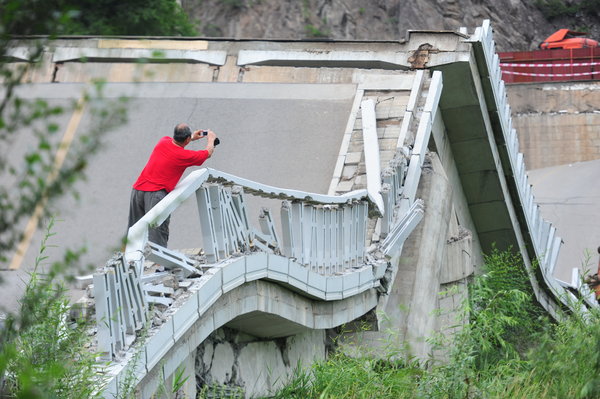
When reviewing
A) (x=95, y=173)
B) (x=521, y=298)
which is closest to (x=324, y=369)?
(x=521, y=298)

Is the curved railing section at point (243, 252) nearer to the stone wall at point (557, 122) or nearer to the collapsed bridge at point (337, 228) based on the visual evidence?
the collapsed bridge at point (337, 228)

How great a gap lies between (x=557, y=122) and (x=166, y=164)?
29687mm

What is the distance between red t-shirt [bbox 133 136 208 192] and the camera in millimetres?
9305

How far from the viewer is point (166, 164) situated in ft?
30.7

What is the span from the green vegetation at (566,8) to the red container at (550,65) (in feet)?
34.1

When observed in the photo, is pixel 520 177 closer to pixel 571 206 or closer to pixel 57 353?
pixel 57 353

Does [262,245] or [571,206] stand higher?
[571,206]

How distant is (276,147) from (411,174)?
1.58m

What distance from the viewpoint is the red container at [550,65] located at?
3947cm

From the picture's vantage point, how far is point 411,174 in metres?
13.1

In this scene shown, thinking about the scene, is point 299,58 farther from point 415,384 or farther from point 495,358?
point 415,384

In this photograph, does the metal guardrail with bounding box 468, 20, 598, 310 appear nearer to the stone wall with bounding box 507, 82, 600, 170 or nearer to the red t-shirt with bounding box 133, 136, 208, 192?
the red t-shirt with bounding box 133, 136, 208, 192

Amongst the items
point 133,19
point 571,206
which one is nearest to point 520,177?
point 571,206

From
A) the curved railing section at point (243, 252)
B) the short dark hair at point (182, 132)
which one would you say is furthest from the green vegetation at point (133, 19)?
the short dark hair at point (182, 132)
